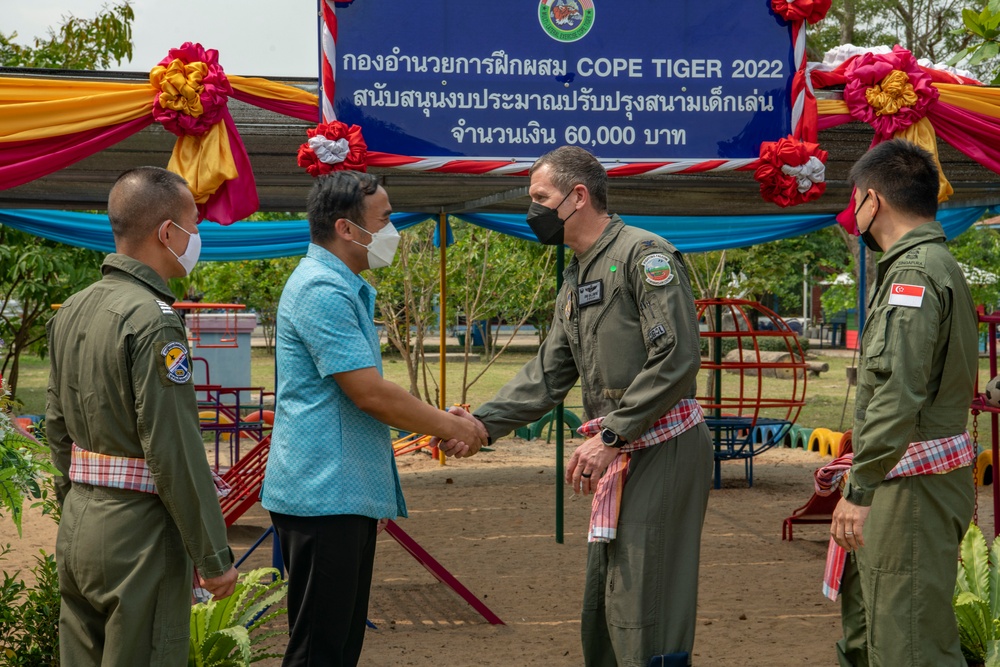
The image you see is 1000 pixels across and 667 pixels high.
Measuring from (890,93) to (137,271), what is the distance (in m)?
4.01

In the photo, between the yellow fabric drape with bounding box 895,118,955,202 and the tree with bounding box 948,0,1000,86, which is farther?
the yellow fabric drape with bounding box 895,118,955,202

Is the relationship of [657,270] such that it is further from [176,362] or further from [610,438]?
[176,362]

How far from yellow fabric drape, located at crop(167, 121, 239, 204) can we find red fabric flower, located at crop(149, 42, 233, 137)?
43 mm

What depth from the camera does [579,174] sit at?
351 centimetres

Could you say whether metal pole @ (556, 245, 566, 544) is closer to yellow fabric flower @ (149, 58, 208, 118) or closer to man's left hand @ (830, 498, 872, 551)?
yellow fabric flower @ (149, 58, 208, 118)

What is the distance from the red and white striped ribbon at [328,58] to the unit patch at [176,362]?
2.32 m

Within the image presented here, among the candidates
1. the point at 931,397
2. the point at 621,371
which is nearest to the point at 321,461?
the point at 621,371

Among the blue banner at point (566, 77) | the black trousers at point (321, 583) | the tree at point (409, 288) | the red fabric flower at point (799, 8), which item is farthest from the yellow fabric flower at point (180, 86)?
the tree at point (409, 288)

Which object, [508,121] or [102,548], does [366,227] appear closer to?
[102,548]

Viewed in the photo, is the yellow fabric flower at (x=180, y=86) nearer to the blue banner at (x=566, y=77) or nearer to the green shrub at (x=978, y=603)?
the blue banner at (x=566, y=77)

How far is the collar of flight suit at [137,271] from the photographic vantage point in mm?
2787

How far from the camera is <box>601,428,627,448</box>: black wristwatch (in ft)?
10.5

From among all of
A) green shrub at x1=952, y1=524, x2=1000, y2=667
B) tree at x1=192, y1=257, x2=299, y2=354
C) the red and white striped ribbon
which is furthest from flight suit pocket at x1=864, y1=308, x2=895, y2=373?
tree at x1=192, y1=257, x2=299, y2=354

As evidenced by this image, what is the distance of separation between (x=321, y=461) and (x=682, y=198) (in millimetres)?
4927
